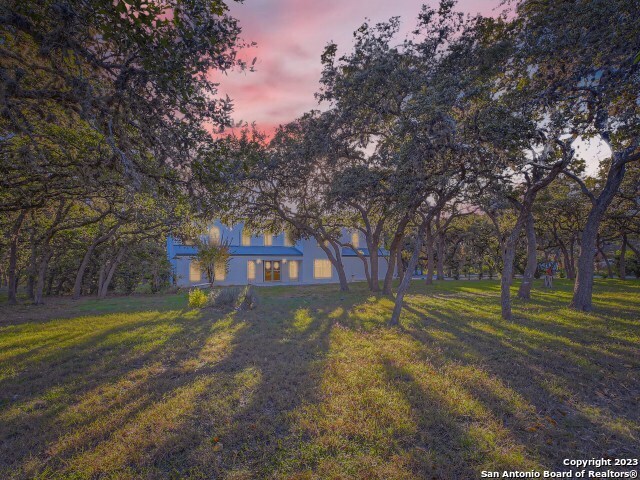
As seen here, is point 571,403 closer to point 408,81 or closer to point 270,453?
point 270,453

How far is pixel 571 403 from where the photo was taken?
443 centimetres

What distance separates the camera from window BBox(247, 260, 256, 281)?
29984 mm

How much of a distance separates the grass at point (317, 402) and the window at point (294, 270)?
23.3 m

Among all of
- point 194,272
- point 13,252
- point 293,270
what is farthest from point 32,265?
point 293,270

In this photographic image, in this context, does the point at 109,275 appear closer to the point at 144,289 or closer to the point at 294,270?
the point at 144,289

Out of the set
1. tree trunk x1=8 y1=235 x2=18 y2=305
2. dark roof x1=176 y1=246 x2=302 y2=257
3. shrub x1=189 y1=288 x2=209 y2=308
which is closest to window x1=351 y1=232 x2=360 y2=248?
dark roof x1=176 y1=246 x2=302 y2=257

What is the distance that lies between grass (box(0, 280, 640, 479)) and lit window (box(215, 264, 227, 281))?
60.2ft

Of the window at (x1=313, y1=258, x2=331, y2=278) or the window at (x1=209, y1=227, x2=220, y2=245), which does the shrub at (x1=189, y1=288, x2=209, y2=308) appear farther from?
the window at (x1=313, y1=258, x2=331, y2=278)

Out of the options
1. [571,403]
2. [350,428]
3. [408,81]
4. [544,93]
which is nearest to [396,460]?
[350,428]

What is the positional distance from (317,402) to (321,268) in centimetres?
2911

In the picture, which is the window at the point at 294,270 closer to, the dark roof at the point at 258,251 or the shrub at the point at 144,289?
the dark roof at the point at 258,251

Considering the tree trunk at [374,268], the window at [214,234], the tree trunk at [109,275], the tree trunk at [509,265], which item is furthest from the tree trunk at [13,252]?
the tree trunk at [509,265]

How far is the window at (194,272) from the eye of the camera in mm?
27672

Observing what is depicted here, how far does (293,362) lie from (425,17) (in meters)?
11.8
